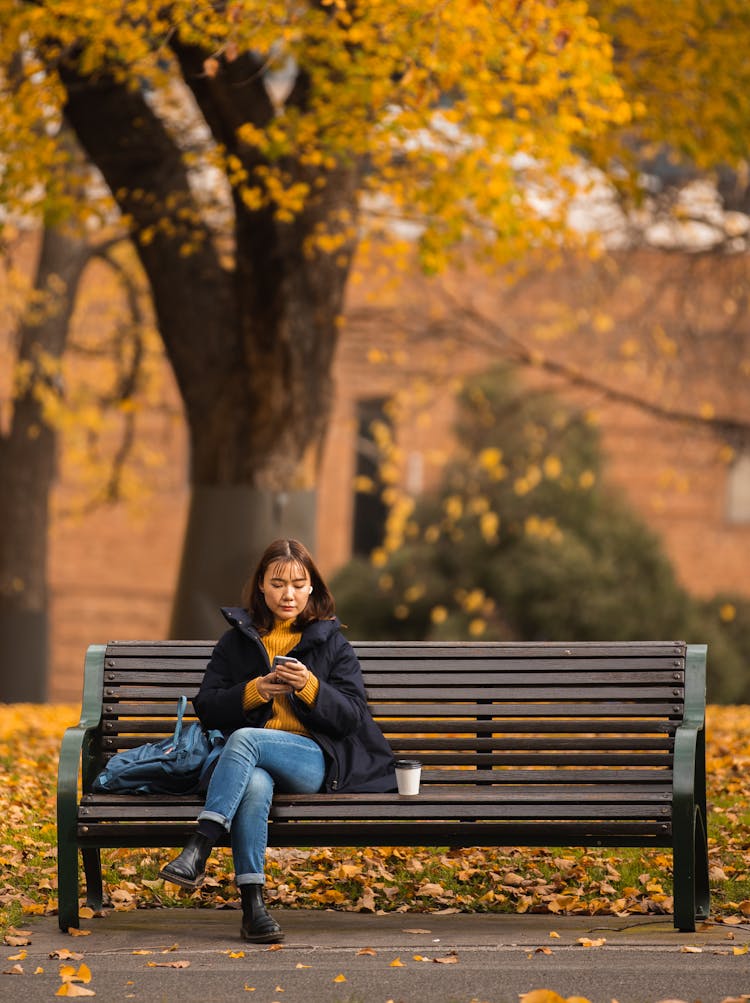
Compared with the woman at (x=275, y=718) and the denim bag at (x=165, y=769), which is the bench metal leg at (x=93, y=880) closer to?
the denim bag at (x=165, y=769)

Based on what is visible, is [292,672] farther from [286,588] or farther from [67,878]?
[67,878]

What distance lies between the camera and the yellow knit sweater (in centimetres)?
509

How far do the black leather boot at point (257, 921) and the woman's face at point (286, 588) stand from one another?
890 millimetres

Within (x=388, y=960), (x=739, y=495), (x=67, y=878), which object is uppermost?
(x=739, y=495)

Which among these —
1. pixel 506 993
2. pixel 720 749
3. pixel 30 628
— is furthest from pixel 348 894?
pixel 30 628

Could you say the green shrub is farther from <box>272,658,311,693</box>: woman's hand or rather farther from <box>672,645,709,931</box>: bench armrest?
<box>272,658,311,693</box>: woman's hand

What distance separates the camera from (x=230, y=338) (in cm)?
1046

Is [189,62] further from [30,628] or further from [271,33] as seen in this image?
[30,628]

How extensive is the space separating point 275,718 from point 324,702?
0.72 feet

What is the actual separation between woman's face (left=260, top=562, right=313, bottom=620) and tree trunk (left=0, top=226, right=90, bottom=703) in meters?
10.3

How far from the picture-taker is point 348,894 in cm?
571

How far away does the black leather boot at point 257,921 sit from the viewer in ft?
15.9

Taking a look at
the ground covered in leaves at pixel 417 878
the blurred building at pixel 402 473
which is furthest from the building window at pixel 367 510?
the ground covered in leaves at pixel 417 878

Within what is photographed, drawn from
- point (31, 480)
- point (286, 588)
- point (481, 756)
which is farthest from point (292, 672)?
point (31, 480)
